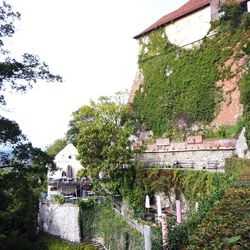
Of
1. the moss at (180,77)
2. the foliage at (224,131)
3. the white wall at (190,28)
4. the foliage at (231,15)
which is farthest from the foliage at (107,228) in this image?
the white wall at (190,28)

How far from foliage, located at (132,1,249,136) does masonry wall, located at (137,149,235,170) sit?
3097 millimetres

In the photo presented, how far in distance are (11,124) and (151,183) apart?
44.8ft

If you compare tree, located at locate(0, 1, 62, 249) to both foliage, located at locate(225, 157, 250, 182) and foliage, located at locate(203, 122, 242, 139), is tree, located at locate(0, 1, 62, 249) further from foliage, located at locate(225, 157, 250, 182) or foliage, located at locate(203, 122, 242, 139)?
foliage, located at locate(203, 122, 242, 139)

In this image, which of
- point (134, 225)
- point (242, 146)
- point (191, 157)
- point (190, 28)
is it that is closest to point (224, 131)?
point (191, 157)

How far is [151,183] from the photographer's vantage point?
2253 centimetres

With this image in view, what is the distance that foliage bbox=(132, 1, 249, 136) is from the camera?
2580 centimetres

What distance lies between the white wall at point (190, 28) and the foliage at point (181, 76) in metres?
0.58

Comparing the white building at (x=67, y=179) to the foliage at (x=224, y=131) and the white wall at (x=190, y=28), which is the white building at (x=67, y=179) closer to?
the foliage at (x=224, y=131)

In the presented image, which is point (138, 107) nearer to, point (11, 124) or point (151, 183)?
point (151, 183)

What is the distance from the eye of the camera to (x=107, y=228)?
19.7 meters

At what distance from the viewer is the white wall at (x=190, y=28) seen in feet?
91.7

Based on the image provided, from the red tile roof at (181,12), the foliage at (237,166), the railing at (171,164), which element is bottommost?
the foliage at (237,166)

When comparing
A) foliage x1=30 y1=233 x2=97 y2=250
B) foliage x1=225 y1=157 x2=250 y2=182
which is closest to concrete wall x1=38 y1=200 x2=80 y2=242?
foliage x1=30 y1=233 x2=97 y2=250

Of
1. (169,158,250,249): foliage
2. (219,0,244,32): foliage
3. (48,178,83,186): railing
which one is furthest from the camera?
(48,178,83,186): railing
